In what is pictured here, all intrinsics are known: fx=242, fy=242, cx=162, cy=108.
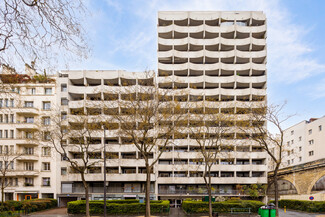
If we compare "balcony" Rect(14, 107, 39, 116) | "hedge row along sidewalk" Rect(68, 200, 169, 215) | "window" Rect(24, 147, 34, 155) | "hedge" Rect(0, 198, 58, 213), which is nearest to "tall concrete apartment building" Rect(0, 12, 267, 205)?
"balcony" Rect(14, 107, 39, 116)

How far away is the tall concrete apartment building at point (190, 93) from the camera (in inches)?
1665

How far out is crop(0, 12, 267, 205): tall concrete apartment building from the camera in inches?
1665

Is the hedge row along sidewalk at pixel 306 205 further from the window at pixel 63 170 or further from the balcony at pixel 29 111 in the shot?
the balcony at pixel 29 111

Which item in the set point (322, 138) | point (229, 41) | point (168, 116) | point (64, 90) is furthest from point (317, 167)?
point (64, 90)

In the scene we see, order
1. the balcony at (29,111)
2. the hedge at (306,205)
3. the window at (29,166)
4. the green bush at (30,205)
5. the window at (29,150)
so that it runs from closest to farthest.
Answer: the green bush at (30,205)
the hedge at (306,205)
the balcony at (29,111)
the window at (29,166)
the window at (29,150)

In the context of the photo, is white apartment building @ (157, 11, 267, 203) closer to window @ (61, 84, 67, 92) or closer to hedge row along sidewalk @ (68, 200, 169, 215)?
hedge row along sidewalk @ (68, 200, 169, 215)

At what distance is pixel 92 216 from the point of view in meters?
29.7

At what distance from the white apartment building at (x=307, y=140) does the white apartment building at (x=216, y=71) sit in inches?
469

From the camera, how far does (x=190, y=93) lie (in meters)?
44.8

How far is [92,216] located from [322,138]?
48.5 meters

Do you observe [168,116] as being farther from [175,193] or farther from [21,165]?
[21,165]

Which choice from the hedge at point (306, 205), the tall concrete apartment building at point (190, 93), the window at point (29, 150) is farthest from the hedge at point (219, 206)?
the window at point (29, 150)

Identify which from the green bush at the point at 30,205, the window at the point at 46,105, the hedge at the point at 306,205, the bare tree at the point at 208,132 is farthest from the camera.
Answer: the window at the point at 46,105

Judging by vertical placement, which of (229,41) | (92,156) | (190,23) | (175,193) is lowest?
(175,193)
